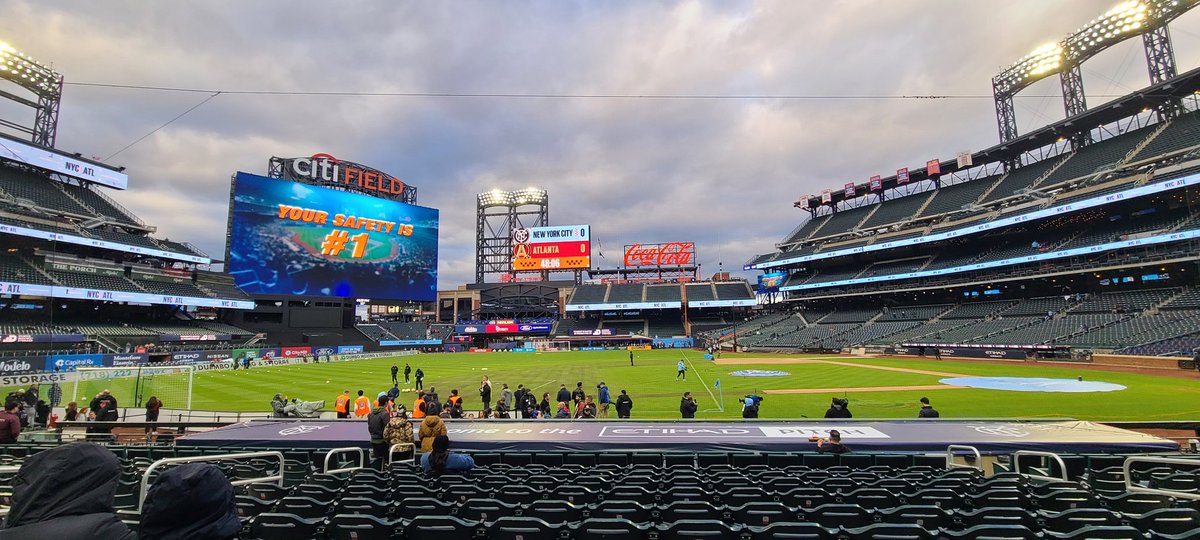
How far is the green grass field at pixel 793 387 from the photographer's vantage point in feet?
58.0

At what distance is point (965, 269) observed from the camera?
5244cm

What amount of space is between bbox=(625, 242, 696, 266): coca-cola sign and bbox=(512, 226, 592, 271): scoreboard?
8706mm

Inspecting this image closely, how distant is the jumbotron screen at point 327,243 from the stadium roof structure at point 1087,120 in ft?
239

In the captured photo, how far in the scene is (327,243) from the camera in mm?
67438

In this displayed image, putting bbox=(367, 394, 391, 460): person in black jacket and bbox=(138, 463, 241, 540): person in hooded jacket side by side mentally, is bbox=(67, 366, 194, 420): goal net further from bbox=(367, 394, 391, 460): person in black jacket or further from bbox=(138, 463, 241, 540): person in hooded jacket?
bbox=(138, 463, 241, 540): person in hooded jacket

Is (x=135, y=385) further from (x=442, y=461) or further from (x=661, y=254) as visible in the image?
(x=661, y=254)

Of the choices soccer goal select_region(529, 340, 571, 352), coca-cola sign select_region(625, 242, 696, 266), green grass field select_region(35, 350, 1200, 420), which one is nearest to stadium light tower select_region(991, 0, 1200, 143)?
green grass field select_region(35, 350, 1200, 420)

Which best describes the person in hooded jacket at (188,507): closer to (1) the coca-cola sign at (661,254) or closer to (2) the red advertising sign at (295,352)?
(2) the red advertising sign at (295,352)

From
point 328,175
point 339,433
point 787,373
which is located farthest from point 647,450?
point 328,175

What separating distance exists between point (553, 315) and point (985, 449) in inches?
3542

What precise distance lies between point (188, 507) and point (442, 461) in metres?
5.13

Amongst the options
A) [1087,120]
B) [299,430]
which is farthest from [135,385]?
[1087,120]

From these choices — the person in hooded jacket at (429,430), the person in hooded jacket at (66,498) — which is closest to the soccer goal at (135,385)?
the person in hooded jacket at (429,430)

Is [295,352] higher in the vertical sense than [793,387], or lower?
higher
